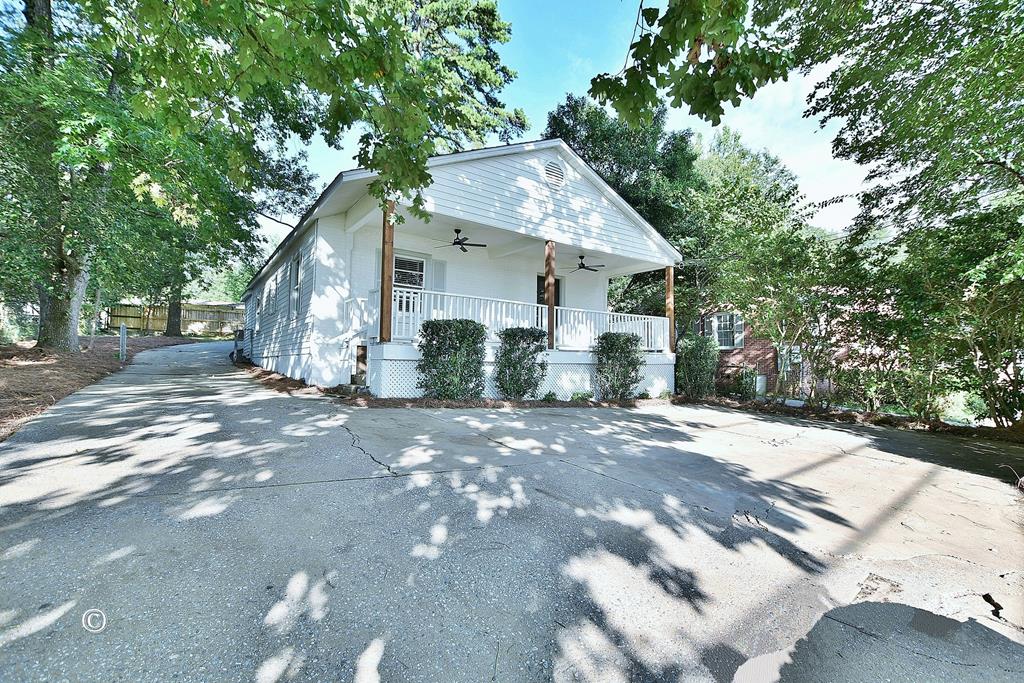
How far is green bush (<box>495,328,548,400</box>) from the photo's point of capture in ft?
29.0

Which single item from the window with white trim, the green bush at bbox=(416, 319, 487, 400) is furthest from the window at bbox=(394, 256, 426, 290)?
the window with white trim

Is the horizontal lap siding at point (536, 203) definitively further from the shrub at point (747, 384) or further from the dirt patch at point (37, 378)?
the dirt patch at point (37, 378)

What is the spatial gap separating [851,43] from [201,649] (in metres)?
11.3

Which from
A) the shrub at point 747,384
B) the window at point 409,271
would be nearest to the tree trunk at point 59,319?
the window at point 409,271

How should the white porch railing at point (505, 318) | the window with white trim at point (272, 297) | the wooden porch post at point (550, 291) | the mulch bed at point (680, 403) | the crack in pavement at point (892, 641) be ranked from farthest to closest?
the window with white trim at point (272, 297) < the wooden porch post at point (550, 291) < the white porch railing at point (505, 318) < the mulch bed at point (680, 403) < the crack in pavement at point (892, 641)

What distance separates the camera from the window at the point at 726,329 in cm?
1652

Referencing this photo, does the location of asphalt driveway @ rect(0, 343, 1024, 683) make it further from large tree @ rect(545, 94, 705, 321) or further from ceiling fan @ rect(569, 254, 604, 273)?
large tree @ rect(545, 94, 705, 321)

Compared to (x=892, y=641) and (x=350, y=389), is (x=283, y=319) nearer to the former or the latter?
(x=350, y=389)

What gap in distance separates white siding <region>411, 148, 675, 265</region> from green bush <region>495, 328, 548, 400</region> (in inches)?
98.1

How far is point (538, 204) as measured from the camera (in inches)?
400

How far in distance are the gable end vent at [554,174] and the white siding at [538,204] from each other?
93mm

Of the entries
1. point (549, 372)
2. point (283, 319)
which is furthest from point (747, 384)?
point (283, 319)

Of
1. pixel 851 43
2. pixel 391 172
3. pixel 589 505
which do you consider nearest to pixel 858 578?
pixel 589 505

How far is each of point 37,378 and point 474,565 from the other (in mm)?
9267
